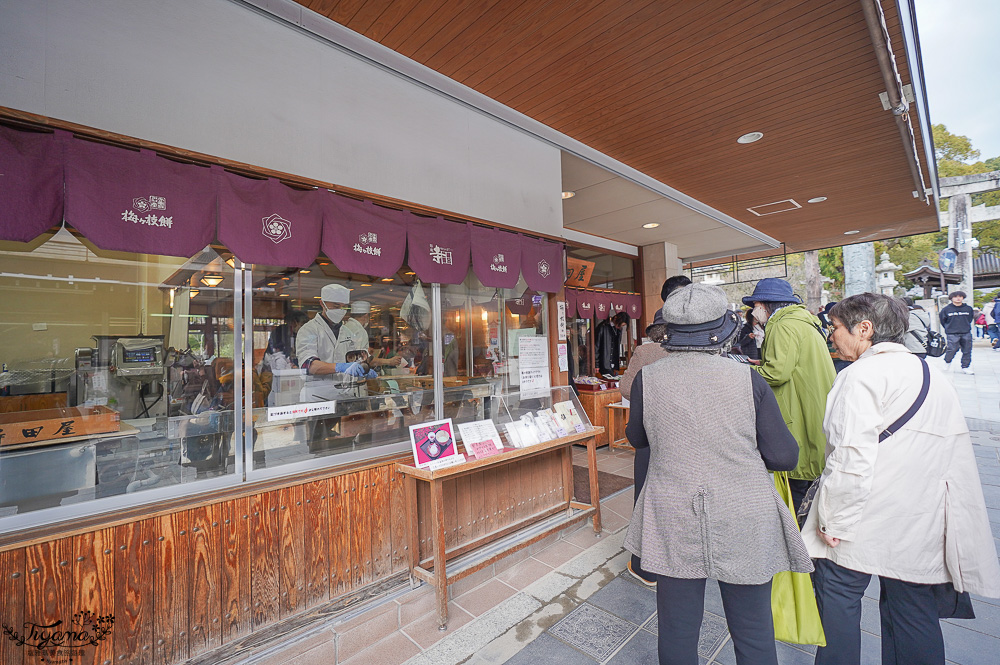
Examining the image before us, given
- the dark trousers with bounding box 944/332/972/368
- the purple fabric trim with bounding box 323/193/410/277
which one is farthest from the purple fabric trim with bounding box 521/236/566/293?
the dark trousers with bounding box 944/332/972/368

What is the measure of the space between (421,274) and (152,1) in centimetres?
214

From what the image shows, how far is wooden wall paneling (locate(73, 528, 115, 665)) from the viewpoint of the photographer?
6.69 ft

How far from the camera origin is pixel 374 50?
10.5 ft

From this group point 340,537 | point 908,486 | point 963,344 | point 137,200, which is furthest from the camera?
point 963,344

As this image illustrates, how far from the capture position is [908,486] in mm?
1791

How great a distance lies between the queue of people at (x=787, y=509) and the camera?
1.69 meters

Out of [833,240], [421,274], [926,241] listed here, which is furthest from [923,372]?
[926,241]

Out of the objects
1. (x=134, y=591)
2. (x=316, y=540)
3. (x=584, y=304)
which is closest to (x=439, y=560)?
(x=316, y=540)

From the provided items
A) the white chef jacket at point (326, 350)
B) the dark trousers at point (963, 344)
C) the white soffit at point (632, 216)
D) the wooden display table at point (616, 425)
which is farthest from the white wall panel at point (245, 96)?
the dark trousers at point (963, 344)

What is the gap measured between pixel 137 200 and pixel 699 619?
3.24 m

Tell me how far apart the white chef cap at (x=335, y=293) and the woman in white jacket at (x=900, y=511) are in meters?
3.28

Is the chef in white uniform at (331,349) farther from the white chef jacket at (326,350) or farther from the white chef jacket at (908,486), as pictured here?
the white chef jacket at (908,486)

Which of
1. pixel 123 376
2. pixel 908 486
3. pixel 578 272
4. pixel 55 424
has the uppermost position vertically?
pixel 578 272

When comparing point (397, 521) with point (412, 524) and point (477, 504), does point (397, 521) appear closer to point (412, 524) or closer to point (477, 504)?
point (412, 524)
